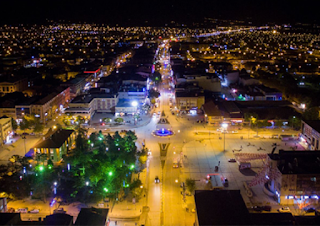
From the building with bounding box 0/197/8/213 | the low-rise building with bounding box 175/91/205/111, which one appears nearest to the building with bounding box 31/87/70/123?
the low-rise building with bounding box 175/91/205/111

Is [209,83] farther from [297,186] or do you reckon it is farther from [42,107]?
[297,186]

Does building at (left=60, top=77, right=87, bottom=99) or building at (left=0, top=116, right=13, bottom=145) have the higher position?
building at (left=60, top=77, right=87, bottom=99)

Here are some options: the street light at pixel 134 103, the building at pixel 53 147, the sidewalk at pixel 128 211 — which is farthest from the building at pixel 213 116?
the sidewalk at pixel 128 211

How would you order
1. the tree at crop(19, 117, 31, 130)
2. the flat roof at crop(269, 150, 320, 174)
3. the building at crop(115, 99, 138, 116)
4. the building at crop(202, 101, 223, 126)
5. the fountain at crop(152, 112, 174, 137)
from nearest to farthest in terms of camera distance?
the flat roof at crop(269, 150, 320, 174), the fountain at crop(152, 112, 174, 137), the tree at crop(19, 117, 31, 130), the building at crop(202, 101, 223, 126), the building at crop(115, 99, 138, 116)

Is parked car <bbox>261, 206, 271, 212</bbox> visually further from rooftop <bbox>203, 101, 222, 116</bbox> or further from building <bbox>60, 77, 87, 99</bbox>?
building <bbox>60, 77, 87, 99</bbox>

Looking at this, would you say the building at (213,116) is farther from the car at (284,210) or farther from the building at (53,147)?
the car at (284,210)

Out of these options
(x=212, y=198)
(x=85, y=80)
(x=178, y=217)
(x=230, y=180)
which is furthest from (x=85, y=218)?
(x=85, y=80)

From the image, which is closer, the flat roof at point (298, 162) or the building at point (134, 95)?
the flat roof at point (298, 162)
